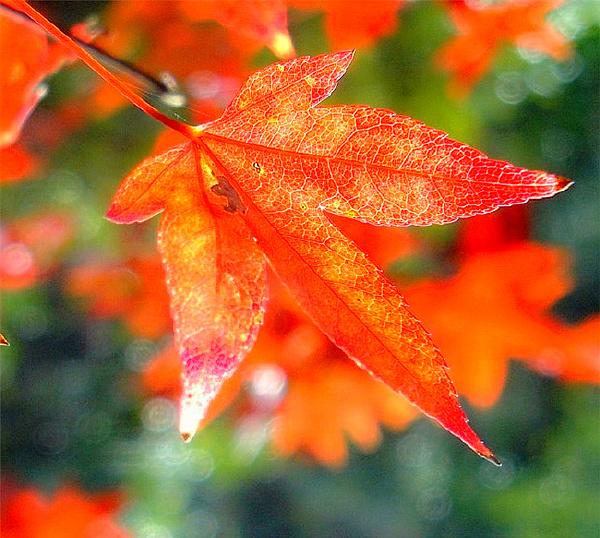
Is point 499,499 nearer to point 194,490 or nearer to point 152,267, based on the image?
point 194,490

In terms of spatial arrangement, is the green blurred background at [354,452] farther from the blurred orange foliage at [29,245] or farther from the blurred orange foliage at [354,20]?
the blurred orange foliage at [354,20]

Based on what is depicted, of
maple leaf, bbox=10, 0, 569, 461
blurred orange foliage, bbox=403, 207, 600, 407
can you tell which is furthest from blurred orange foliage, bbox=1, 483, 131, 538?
maple leaf, bbox=10, 0, 569, 461

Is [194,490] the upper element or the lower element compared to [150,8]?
lower

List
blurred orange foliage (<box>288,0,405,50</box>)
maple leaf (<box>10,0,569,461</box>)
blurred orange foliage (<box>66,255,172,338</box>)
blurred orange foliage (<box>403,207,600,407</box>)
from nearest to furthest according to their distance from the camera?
maple leaf (<box>10,0,569,461</box>), blurred orange foliage (<box>288,0,405,50</box>), blurred orange foliage (<box>403,207,600,407</box>), blurred orange foliage (<box>66,255,172,338</box>)

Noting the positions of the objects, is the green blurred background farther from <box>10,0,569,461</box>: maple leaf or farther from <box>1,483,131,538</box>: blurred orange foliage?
<box>10,0,569,461</box>: maple leaf

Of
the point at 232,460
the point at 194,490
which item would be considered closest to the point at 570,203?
the point at 232,460
